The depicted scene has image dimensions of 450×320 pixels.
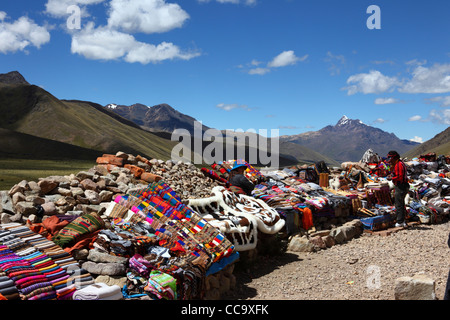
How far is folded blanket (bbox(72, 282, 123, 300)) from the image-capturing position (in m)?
3.98

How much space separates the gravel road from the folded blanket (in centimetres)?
189

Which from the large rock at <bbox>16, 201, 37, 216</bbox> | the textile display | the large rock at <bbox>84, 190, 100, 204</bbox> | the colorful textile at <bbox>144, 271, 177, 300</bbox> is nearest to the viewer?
the colorful textile at <bbox>144, 271, 177, 300</bbox>

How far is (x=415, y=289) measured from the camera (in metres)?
4.34

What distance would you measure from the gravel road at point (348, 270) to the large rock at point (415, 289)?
0.56 m

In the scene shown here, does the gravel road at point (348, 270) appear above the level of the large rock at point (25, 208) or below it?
below

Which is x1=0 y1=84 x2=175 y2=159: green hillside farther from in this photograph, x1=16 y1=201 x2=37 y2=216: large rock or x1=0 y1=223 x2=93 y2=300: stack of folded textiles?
x1=0 y1=223 x2=93 y2=300: stack of folded textiles

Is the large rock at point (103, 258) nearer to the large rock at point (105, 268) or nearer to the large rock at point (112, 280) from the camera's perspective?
the large rock at point (105, 268)

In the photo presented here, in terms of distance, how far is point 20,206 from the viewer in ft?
20.8

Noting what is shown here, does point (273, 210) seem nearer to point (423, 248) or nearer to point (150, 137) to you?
point (423, 248)

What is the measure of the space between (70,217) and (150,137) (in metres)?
157

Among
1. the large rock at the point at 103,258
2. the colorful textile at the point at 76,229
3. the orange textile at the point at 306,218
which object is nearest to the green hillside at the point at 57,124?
the orange textile at the point at 306,218

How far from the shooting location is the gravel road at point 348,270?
217 inches

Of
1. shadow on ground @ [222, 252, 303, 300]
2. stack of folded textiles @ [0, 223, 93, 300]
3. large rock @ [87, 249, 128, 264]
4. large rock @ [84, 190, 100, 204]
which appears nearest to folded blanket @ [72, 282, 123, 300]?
stack of folded textiles @ [0, 223, 93, 300]

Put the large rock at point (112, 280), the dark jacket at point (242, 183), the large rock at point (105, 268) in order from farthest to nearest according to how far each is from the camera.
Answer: the dark jacket at point (242, 183)
the large rock at point (105, 268)
the large rock at point (112, 280)
